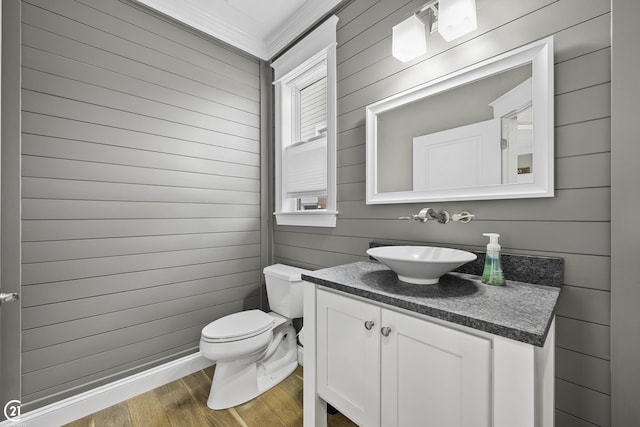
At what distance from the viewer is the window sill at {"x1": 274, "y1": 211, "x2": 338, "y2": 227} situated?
1827 mm

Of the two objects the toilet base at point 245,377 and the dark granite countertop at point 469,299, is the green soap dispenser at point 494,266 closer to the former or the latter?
the dark granite countertop at point 469,299

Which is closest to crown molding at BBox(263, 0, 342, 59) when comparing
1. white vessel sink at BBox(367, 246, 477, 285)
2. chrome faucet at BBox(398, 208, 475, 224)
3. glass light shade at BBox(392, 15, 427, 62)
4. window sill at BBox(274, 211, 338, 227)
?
glass light shade at BBox(392, 15, 427, 62)

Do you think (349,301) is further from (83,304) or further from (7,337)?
(7,337)

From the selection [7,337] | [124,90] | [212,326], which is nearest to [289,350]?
[212,326]

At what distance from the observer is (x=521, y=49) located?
1033mm

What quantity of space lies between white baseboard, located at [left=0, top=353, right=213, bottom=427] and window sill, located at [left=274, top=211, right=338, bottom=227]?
1.20 metres

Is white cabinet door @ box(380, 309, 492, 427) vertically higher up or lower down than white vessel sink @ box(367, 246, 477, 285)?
lower down

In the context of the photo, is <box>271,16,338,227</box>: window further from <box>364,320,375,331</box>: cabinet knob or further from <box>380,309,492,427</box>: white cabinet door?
<box>380,309,492,427</box>: white cabinet door

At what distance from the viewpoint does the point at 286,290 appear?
1.86 metres

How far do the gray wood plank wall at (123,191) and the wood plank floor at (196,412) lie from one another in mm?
193

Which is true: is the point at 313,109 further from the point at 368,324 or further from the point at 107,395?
the point at 107,395

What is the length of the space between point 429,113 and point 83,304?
221 cm

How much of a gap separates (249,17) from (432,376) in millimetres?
2524

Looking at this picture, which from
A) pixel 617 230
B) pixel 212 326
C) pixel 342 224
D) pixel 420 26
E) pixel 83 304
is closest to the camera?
pixel 617 230
